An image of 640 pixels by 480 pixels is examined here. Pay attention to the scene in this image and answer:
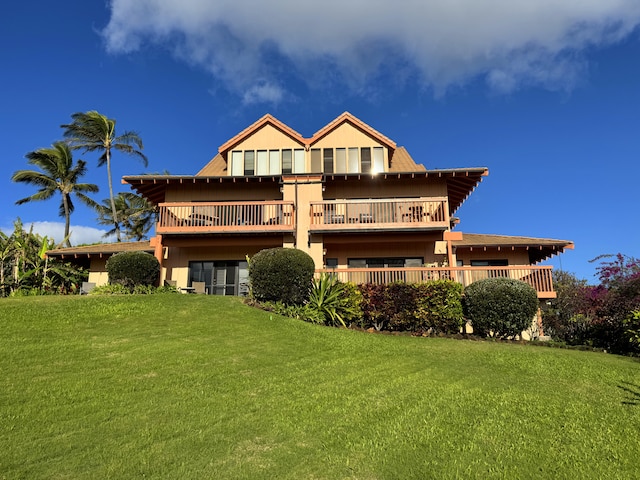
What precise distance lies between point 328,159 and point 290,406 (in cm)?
1620

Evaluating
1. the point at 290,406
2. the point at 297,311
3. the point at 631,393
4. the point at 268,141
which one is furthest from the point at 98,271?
the point at 631,393

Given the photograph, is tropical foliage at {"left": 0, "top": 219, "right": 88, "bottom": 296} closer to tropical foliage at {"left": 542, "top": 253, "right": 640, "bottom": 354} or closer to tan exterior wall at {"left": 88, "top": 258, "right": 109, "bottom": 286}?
tan exterior wall at {"left": 88, "top": 258, "right": 109, "bottom": 286}

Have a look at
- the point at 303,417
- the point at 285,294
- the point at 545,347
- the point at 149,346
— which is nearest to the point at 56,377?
the point at 149,346

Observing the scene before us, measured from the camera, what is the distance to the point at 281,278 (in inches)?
574

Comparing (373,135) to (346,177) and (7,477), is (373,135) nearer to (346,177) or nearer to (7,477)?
(346,177)

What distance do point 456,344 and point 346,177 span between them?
9787mm

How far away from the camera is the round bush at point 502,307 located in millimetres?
13133

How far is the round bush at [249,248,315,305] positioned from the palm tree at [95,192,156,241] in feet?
95.0

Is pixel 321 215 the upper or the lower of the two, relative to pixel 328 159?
lower

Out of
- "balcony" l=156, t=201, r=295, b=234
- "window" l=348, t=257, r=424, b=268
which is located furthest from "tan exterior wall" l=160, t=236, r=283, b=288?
"window" l=348, t=257, r=424, b=268

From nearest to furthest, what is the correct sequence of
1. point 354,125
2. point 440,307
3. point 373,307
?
point 440,307 < point 373,307 < point 354,125

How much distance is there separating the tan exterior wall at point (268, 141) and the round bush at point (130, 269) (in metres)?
7.72

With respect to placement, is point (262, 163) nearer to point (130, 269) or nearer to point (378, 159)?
point (378, 159)

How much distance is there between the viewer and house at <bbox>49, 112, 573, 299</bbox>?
18172 millimetres
